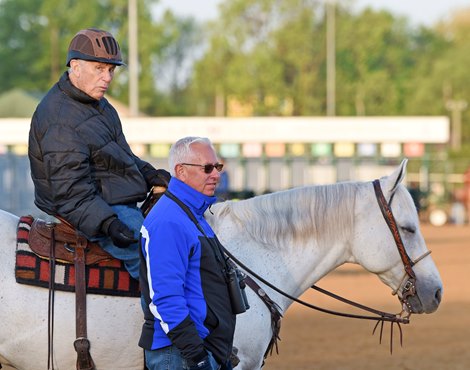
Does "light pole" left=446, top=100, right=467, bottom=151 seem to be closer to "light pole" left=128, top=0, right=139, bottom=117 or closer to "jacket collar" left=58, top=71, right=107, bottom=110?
"light pole" left=128, top=0, right=139, bottom=117

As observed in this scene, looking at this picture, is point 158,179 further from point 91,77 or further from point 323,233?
point 323,233

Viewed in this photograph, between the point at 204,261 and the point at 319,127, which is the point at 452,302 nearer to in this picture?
the point at 204,261

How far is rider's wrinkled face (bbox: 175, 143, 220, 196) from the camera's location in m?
5.00

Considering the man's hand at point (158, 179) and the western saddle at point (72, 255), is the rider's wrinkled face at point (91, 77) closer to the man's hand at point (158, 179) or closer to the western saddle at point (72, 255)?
the man's hand at point (158, 179)

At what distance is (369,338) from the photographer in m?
13.4

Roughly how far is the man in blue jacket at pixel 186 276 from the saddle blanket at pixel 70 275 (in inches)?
37.2

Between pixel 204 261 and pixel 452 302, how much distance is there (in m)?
13.1

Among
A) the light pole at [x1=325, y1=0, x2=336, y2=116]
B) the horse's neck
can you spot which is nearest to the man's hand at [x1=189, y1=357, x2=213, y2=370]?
the horse's neck

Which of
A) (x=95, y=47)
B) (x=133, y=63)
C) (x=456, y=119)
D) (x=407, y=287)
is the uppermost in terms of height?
(x=133, y=63)

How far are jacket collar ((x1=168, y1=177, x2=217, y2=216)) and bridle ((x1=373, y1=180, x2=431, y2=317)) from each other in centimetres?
175

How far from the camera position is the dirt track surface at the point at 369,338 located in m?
11.3

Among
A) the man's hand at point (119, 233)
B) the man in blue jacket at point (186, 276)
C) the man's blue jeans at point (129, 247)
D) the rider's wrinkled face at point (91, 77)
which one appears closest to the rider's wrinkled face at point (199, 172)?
the man in blue jacket at point (186, 276)

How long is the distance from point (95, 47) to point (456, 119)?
74904 mm

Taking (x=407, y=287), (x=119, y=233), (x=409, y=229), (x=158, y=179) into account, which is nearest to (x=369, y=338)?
(x=407, y=287)
